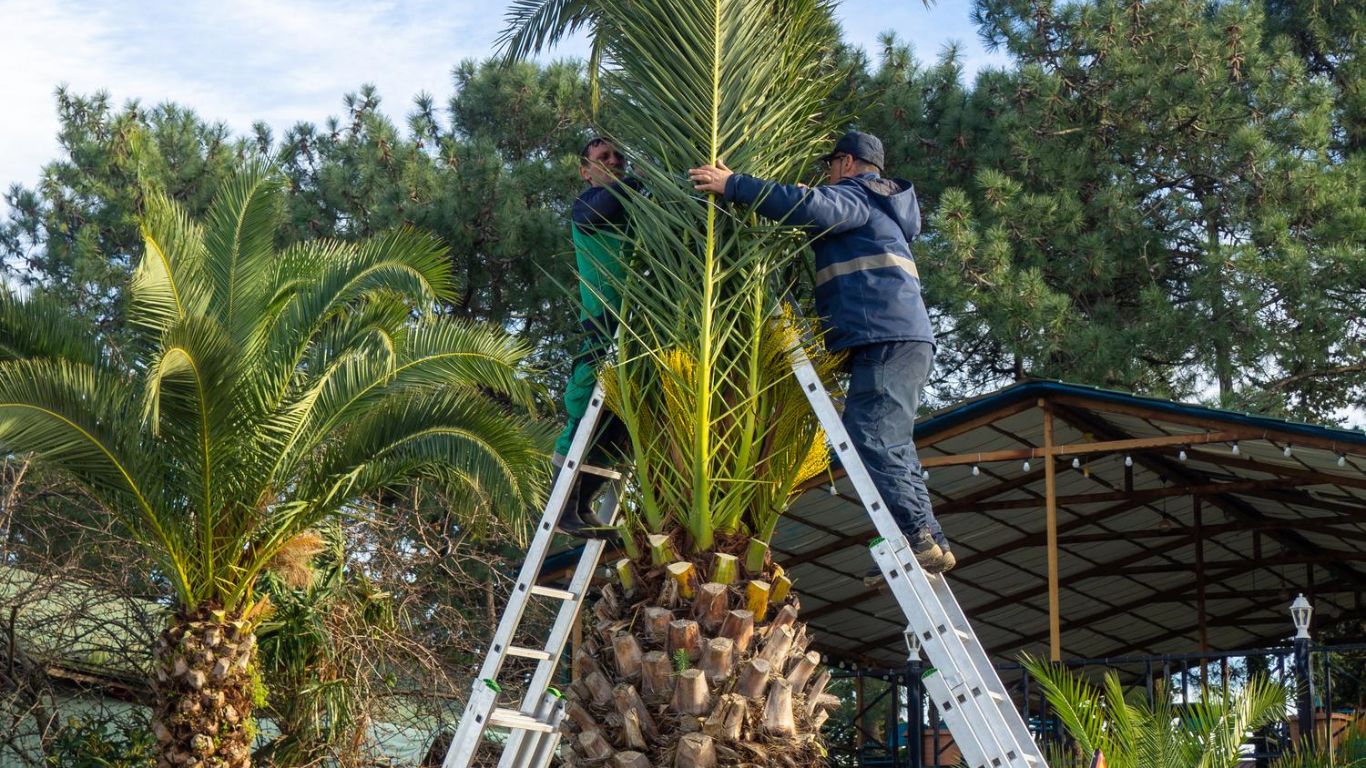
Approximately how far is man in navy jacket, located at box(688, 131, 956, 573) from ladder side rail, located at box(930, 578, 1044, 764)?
180 millimetres

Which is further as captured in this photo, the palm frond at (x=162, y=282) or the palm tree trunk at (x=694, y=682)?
the palm frond at (x=162, y=282)

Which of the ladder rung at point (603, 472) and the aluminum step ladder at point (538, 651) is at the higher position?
the ladder rung at point (603, 472)

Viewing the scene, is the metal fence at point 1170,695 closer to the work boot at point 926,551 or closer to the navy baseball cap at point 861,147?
the work boot at point 926,551

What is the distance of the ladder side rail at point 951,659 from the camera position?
548 cm

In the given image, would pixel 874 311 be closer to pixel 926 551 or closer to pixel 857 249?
pixel 857 249

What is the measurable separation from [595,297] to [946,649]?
229 centimetres

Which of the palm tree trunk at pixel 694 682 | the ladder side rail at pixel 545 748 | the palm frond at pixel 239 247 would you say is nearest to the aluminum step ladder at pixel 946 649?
the palm tree trunk at pixel 694 682

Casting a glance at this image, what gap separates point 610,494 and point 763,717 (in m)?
1.52

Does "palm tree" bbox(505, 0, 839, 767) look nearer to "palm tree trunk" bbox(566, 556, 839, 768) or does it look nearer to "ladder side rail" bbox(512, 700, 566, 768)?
"palm tree trunk" bbox(566, 556, 839, 768)

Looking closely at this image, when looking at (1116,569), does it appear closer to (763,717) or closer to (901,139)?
(901,139)

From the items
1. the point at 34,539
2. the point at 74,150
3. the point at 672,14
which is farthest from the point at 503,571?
the point at 672,14

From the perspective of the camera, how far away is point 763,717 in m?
5.80

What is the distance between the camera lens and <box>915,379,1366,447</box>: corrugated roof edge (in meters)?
10.8

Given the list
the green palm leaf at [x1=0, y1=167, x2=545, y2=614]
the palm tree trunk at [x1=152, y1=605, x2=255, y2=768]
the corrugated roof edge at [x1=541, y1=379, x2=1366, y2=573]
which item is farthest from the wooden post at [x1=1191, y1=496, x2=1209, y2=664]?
the palm tree trunk at [x1=152, y1=605, x2=255, y2=768]
